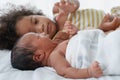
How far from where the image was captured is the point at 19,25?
62.3 inches

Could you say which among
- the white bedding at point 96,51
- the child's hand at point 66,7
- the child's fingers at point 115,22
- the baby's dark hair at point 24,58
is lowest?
the baby's dark hair at point 24,58

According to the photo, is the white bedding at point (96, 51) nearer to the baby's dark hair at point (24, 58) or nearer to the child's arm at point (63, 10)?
the baby's dark hair at point (24, 58)

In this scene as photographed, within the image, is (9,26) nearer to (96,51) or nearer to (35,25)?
(35,25)

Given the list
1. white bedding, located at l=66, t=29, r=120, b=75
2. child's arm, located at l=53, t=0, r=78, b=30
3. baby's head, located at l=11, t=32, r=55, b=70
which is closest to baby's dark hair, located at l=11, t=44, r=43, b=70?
baby's head, located at l=11, t=32, r=55, b=70

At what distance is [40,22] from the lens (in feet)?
5.15

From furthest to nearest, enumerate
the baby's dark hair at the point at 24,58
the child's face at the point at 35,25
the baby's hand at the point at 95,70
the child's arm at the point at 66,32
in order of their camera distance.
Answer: the child's face at the point at 35,25 → the child's arm at the point at 66,32 → the baby's dark hair at the point at 24,58 → the baby's hand at the point at 95,70

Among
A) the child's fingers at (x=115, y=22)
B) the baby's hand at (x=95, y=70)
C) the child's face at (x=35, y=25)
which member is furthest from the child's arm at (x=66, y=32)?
the baby's hand at (x=95, y=70)

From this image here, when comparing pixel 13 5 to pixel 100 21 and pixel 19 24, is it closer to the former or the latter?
pixel 19 24

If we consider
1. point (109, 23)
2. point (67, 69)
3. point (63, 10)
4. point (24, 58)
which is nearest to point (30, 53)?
point (24, 58)

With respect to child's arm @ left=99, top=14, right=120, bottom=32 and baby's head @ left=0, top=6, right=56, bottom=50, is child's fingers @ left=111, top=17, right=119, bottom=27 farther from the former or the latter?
baby's head @ left=0, top=6, right=56, bottom=50

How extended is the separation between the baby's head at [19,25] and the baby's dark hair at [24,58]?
380 mm

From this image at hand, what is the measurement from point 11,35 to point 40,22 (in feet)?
0.57

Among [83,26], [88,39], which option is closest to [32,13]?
[83,26]

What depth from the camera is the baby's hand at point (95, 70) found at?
978 mm
